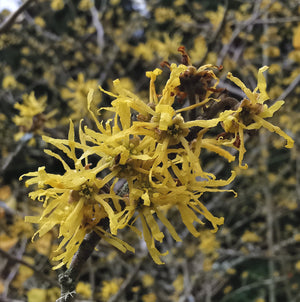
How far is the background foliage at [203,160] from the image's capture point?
2693 mm

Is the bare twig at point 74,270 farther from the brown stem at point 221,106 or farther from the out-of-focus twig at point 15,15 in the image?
the out-of-focus twig at point 15,15

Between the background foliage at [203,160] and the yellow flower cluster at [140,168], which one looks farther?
the background foliage at [203,160]

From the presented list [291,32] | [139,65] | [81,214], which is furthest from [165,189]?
[139,65]

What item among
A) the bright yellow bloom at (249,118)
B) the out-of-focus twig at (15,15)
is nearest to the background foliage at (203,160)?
the out-of-focus twig at (15,15)

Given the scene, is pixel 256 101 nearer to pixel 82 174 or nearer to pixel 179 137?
pixel 179 137

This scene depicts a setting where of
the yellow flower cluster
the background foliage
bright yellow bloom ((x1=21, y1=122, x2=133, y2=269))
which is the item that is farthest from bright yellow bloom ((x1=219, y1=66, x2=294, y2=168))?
the background foliage

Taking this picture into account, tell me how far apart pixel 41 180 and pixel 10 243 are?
2.87m

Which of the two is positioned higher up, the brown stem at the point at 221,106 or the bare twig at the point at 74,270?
the brown stem at the point at 221,106

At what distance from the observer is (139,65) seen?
281 inches

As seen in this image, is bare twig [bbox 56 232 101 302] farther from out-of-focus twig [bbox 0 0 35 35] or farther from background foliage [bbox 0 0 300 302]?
out-of-focus twig [bbox 0 0 35 35]

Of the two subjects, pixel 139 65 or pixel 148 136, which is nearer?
pixel 148 136

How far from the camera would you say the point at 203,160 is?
3.43 metres

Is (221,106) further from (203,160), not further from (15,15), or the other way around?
(203,160)

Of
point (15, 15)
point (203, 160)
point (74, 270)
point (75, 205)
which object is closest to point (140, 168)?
point (75, 205)
